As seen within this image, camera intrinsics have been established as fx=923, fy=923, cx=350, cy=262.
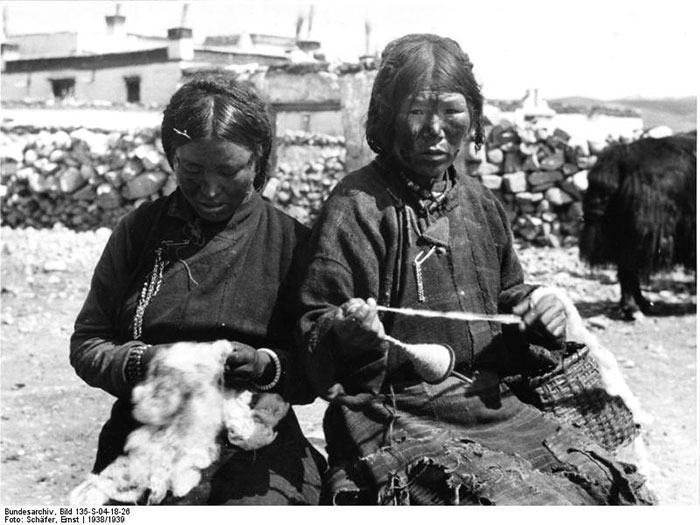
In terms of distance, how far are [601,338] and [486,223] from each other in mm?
5641

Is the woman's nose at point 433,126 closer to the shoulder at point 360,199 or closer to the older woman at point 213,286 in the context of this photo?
the shoulder at point 360,199

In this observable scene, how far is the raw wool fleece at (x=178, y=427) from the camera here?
8.02ft

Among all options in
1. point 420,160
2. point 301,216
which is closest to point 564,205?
point 301,216

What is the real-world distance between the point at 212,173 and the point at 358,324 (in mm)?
660

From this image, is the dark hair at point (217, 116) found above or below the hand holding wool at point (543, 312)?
above

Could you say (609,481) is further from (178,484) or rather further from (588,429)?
(178,484)

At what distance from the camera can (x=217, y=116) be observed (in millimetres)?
2611

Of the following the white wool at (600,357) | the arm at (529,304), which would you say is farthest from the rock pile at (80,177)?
the arm at (529,304)

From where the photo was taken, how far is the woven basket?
2.77 metres

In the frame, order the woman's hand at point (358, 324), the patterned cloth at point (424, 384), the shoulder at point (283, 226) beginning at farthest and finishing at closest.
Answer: the shoulder at point (283, 226) → the patterned cloth at point (424, 384) → the woman's hand at point (358, 324)

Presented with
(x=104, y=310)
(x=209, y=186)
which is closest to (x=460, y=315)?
(x=209, y=186)

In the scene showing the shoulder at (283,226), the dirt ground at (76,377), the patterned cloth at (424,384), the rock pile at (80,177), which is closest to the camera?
the patterned cloth at (424,384)

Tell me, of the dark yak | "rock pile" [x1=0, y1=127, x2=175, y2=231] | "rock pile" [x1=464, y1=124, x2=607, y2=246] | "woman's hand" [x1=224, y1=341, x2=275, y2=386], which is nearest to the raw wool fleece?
"woman's hand" [x1=224, y1=341, x2=275, y2=386]

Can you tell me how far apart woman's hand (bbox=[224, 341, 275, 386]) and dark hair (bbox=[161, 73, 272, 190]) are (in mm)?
583
